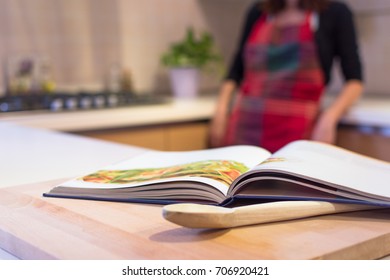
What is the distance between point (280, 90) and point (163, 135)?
1.50 ft

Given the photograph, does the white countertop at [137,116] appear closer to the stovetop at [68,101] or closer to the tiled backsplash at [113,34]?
the stovetop at [68,101]

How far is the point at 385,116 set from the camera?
216cm

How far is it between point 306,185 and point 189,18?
2.49 m

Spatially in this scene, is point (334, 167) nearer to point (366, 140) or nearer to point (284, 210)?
point (284, 210)

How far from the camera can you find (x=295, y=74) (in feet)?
7.75

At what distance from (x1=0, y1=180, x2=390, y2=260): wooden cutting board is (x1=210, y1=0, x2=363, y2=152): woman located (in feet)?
5.07

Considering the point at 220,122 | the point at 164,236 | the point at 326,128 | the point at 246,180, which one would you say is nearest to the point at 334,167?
the point at 246,180

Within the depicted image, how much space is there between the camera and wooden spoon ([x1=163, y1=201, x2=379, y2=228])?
70 centimetres

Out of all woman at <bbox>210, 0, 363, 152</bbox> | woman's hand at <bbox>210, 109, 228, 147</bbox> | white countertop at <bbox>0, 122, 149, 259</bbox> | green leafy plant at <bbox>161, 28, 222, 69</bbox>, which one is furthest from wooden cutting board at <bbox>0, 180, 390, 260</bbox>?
green leafy plant at <bbox>161, 28, 222, 69</bbox>

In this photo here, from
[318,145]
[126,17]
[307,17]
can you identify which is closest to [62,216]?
[318,145]

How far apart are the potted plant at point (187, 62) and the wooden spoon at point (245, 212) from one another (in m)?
2.12

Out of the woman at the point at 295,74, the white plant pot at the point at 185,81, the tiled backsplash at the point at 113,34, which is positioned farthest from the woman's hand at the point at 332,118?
the white plant pot at the point at 185,81

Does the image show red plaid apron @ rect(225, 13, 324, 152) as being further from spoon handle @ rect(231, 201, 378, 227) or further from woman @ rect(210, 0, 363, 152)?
spoon handle @ rect(231, 201, 378, 227)
